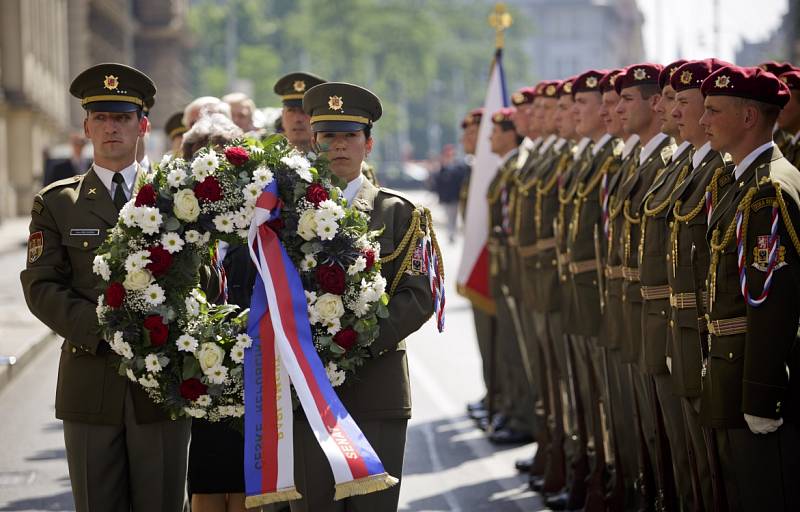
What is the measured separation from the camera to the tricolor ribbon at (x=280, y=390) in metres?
5.52

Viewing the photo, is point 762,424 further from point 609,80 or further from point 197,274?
point 609,80

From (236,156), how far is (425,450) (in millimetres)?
5421

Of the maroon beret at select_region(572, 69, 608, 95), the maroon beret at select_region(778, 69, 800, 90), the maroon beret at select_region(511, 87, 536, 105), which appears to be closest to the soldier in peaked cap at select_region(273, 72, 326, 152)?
the maroon beret at select_region(572, 69, 608, 95)

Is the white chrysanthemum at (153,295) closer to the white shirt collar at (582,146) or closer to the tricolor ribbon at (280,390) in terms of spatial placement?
the tricolor ribbon at (280,390)

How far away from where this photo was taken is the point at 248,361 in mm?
5570

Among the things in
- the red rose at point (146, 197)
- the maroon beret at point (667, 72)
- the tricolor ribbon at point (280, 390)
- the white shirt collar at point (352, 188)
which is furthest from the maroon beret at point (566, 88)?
the red rose at point (146, 197)

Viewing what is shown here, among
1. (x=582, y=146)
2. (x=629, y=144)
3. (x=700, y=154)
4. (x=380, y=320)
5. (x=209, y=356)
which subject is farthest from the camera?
(x=582, y=146)

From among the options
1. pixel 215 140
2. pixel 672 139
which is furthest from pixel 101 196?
pixel 672 139

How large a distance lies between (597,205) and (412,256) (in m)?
2.86

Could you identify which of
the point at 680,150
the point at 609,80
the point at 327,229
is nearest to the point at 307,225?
the point at 327,229

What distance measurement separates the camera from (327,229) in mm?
5547

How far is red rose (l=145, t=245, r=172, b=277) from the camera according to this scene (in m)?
5.57

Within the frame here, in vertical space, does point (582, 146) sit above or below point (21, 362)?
above

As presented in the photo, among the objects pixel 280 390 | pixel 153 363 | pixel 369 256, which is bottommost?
pixel 280 390
